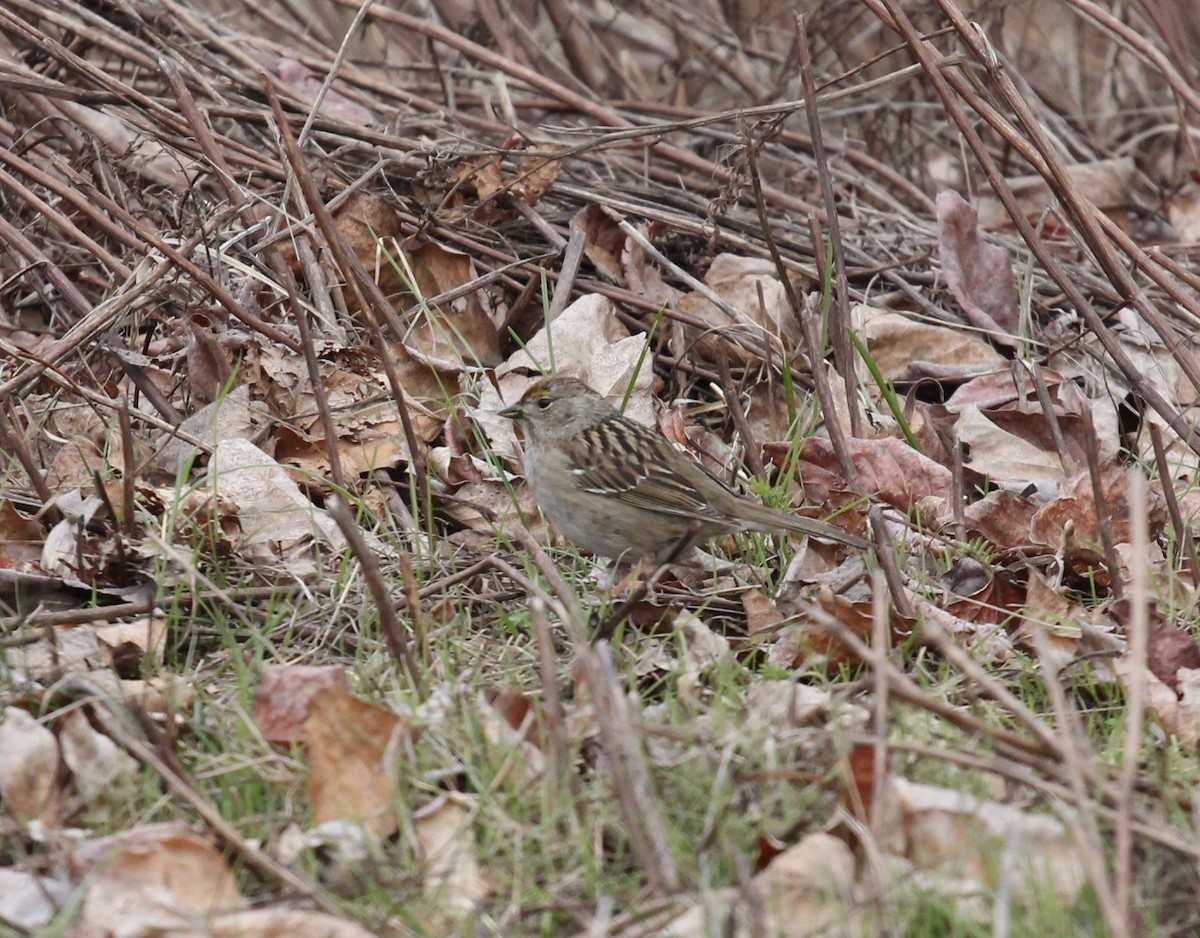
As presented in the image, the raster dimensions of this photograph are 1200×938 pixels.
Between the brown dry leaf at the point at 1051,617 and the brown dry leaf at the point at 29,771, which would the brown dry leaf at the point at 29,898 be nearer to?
the brown dry leaf at the point at 29,771

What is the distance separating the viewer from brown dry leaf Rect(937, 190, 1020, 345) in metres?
5.58

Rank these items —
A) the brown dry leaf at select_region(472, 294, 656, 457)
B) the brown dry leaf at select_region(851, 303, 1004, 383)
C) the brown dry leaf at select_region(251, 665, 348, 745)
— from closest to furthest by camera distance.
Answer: the brown dry leaf at select_region(251, 665, 348, 745)
the brown dry leaf at select_region(472, 294, 656, 457)
the brown dry leaf at select_region(851, 303, 1004, 383)

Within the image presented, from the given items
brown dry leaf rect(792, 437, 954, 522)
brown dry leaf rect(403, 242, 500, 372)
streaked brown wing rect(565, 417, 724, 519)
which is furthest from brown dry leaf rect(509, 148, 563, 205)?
brown dry leaf rect(792, 437, 954, 522)

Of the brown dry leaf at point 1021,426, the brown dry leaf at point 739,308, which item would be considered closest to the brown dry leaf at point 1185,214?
the brown dry leaf at point 1021,426

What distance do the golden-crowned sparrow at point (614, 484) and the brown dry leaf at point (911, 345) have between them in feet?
3.75

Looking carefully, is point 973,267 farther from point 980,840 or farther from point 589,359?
point 980,840

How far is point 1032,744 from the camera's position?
105 inches

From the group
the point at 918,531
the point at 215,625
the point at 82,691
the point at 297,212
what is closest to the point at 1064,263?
the point at 918,531

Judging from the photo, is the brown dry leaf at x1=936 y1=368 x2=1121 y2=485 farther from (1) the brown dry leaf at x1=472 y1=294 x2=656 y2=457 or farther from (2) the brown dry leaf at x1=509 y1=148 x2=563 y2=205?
(2) the brown dry leaf at x1=509 y1=148 x2=563 y2=205

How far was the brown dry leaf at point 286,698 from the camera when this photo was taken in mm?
3057

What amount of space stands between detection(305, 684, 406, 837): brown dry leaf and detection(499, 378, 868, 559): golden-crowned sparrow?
1.40 meters

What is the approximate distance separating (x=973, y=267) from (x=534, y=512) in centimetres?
204

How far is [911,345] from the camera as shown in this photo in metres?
5.45

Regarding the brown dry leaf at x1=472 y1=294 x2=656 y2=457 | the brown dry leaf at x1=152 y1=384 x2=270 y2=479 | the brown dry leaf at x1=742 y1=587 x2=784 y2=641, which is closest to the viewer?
the brown dry leaf at x1=742 y1=587 x2=784 y2=641
